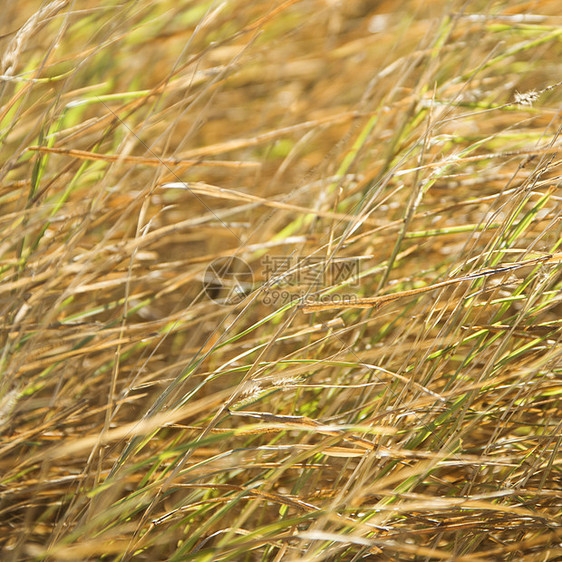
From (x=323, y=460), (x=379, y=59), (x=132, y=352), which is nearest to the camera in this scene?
(x=323, y=460)

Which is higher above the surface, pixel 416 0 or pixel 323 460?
pixel 416 0

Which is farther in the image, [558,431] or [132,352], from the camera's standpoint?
[132,352]

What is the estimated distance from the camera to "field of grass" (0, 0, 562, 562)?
0.61 metres

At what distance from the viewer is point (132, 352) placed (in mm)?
841

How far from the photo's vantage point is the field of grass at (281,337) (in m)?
0.61

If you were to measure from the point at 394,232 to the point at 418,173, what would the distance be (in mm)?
169

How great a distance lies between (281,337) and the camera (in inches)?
28.3

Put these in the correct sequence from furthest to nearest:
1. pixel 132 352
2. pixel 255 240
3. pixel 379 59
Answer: pixel 379 59 < pixel 255 240 < pixel 132 352

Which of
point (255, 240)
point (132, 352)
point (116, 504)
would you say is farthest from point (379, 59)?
point (116, 504)

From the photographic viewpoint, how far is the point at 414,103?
91 cm

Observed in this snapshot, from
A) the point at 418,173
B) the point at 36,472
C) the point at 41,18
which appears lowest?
the point at 36,472

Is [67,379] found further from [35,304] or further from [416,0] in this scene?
[416,0]

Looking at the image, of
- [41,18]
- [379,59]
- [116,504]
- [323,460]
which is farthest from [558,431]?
[379,59]

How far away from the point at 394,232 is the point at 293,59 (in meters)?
0.81
